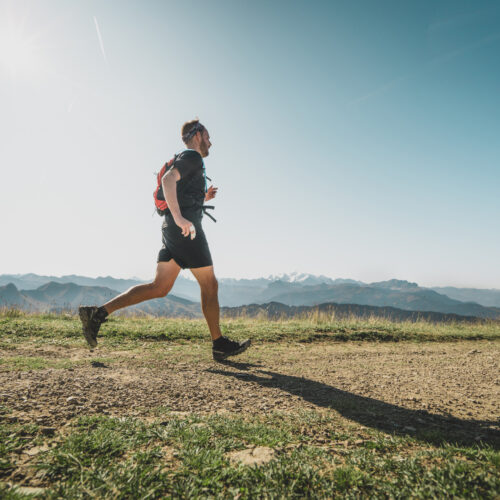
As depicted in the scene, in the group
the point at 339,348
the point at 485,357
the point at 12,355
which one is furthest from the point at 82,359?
the point at 485,357

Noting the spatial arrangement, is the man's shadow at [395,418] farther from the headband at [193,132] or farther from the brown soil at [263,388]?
the headband at [193,132]

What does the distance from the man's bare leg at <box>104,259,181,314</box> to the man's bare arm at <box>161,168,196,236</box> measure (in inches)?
26.6

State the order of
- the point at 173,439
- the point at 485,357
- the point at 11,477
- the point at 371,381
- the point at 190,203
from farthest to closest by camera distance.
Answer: the point at 485,357 < the point at 190,203 < the point at 371,381 < the point at 173,439 < the point at 11,477

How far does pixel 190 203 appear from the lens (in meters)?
3.96

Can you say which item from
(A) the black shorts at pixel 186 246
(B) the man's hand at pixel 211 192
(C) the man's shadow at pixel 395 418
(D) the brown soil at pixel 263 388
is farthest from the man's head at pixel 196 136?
(C) the man's shadow at pixel 395 418

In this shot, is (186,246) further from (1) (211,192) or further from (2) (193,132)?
(2) (193,132)

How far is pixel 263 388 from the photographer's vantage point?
9.80 ft

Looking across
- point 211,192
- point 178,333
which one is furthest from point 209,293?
point 178,333

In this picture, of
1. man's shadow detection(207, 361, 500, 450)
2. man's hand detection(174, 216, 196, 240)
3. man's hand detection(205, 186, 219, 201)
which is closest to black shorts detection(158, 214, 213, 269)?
man's hand detection(174, 216, 196, 240)

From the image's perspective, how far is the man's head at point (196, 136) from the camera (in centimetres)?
427

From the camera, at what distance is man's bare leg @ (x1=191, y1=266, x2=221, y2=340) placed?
3908 millimetres

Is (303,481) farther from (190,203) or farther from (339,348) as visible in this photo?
(339,348)

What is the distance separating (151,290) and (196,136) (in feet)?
7.70

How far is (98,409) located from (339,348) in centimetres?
507
